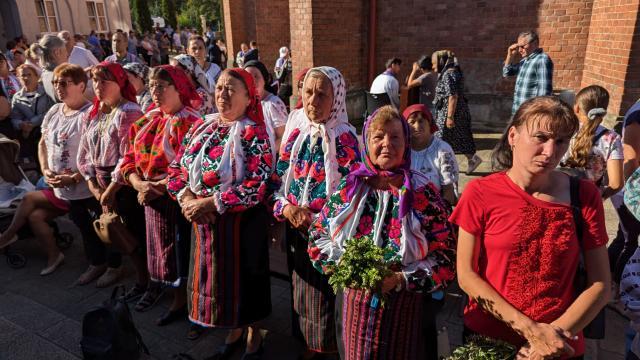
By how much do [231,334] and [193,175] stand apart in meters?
1.29

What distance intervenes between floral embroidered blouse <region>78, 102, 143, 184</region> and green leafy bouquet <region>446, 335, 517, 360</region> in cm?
312

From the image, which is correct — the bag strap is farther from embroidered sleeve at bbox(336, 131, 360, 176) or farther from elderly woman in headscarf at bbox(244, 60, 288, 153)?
elderly woman in headscarf at bbox(244, 60, 288, 153)

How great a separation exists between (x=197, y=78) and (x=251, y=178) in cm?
283

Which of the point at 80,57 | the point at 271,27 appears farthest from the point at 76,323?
the point at 271,27

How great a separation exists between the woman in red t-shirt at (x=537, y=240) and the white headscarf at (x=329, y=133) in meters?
0.99

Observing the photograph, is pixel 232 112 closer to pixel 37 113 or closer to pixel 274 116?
pixel 274 116

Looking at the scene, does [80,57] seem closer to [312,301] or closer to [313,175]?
[313,175]

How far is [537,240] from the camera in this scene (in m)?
1.89

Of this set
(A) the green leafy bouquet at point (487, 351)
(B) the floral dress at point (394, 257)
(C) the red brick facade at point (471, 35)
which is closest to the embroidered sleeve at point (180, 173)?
(B) the floral dress at point (394, 257)

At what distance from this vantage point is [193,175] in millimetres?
3072

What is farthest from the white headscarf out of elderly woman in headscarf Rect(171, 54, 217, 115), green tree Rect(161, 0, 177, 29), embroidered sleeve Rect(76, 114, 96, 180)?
green tree Rect(161, 0, 177, 29)

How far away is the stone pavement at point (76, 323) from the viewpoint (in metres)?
3.47

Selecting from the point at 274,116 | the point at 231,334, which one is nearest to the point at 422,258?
the point at 231,334

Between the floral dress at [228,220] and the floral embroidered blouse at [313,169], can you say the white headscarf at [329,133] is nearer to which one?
the floral embroidered blouse at [313,169]
